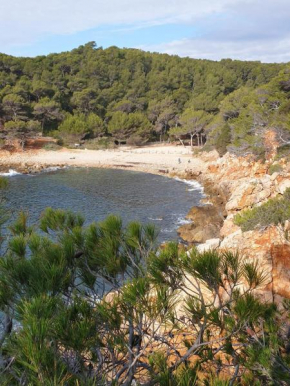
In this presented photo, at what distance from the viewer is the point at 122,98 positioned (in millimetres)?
54594

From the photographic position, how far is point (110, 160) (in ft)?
124

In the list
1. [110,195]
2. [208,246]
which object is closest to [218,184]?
[110,195]

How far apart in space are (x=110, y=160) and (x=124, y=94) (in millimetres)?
21597

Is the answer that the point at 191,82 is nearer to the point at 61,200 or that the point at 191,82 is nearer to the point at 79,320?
the point at 61,200

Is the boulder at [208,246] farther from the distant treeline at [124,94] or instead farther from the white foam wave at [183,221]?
the distant treeline at [124,94]

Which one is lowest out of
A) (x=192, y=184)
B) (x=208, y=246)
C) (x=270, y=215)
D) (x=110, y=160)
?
(x=192, y=184)

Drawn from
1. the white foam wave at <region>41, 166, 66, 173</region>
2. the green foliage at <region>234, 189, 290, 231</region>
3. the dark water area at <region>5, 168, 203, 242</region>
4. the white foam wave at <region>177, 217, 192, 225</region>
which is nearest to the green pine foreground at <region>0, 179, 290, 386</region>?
the green foliage at <region>234, 189, 290, 231</region>

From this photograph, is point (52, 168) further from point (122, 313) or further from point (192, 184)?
point (122, 313)

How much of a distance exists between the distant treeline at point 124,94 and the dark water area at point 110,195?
29.3 feet

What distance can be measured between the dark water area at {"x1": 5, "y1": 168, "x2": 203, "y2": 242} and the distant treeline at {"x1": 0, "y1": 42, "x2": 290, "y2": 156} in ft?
29.3

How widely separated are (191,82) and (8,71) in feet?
97.0

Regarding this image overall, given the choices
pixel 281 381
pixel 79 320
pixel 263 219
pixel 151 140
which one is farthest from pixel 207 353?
pixel 151 140

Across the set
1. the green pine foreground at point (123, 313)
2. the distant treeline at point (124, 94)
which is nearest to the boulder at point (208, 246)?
the green pine foreground at point (123, 313)

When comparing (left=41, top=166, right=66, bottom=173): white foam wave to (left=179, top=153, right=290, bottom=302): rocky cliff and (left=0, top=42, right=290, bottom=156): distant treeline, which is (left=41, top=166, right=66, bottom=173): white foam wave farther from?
(left=179, top=153, right=290, bottom=302): rocky cliff
